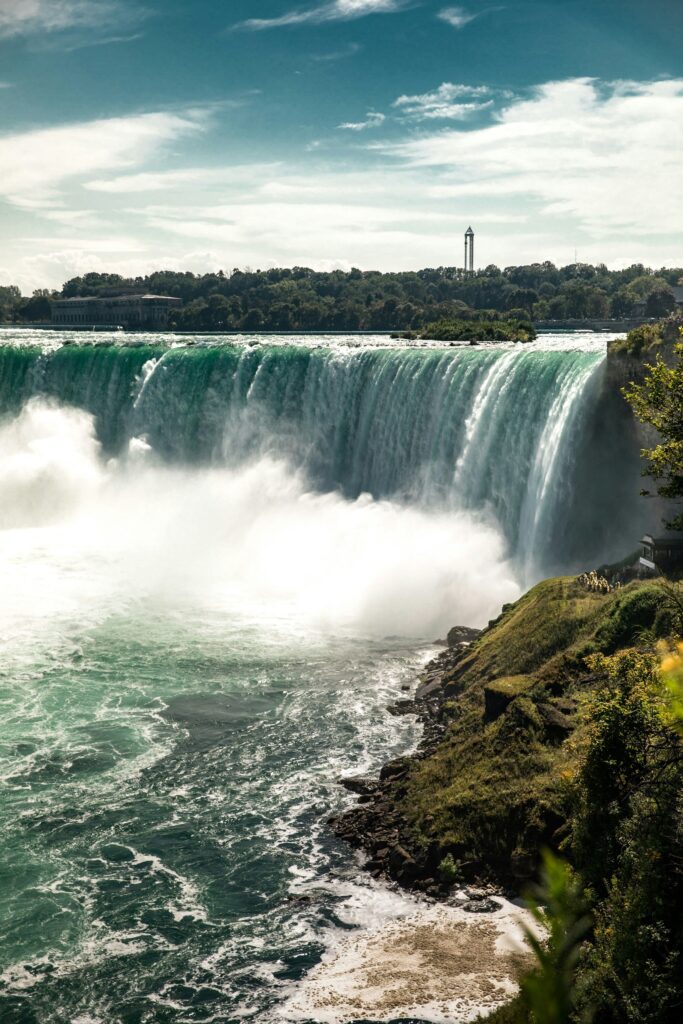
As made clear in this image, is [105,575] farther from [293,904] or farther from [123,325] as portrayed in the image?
[123,325]

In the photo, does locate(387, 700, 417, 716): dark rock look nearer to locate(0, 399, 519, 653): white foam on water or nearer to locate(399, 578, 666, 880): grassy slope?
locate(399, 578, 666, 880): grassy slope

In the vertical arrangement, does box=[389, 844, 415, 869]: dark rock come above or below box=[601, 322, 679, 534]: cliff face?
below

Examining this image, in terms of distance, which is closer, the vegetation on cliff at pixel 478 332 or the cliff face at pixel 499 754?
the cliff face at pixel 499 754

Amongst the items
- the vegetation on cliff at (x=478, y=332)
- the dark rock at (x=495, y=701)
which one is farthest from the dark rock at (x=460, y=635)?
the vegetation on cliff at (x=478, y=332)

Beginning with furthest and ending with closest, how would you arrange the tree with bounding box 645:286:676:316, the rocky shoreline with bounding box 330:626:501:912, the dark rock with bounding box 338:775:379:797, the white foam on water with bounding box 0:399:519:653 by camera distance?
the tree with bounding box 645:286:676:316 → the white foam on water with bounding box 0:399:519:653 → the dark rock with bounding box 338:775:379:797 → the rocky shoreline with bounding box 330:626:501:912

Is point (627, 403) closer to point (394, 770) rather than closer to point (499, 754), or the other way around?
point (499, 754)

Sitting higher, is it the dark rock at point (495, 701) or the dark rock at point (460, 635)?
the dark rock at point (495, 701)

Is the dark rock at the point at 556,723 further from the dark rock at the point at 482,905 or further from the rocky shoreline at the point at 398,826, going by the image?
the dark rock at the point at 482,905

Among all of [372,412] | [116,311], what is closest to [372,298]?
[116,311]

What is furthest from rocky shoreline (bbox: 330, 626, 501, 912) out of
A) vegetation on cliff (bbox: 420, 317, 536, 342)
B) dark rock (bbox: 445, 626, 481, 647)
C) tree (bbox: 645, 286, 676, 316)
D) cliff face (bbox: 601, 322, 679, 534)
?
tree (bbox: 645, 286, 676, 316)
